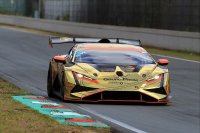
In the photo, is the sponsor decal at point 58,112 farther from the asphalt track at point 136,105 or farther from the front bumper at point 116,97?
the front bumper at point 116,97

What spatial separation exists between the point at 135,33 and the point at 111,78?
28.8m

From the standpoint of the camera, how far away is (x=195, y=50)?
34.4 meters

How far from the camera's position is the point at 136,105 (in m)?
13.3

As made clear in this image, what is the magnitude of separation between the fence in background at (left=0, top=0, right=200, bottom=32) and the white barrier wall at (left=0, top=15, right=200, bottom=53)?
3.68 m

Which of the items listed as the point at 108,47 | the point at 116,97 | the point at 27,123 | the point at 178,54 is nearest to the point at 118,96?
the point at 116,97

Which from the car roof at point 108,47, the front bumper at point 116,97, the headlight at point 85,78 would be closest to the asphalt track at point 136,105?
the front bumper at point 116,97

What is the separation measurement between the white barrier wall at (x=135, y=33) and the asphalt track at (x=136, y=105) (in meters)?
6.05

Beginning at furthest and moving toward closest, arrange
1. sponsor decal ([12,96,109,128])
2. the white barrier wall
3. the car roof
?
the white barrier wall, the car roof, sponsor decal ([12,96,109,128])

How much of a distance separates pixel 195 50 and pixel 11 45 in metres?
10.7

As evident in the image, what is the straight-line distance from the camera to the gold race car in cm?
1294

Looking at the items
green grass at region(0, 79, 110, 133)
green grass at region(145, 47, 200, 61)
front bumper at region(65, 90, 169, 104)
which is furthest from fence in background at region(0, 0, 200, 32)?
green grass at region(0, 79, 110, 133)

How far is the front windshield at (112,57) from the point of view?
1359cm

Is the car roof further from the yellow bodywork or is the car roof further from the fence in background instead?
the fence in background

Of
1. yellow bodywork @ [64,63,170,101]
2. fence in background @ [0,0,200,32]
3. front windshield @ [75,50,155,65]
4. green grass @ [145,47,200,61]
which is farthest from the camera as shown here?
fence in background @ [0,0,200,32]
